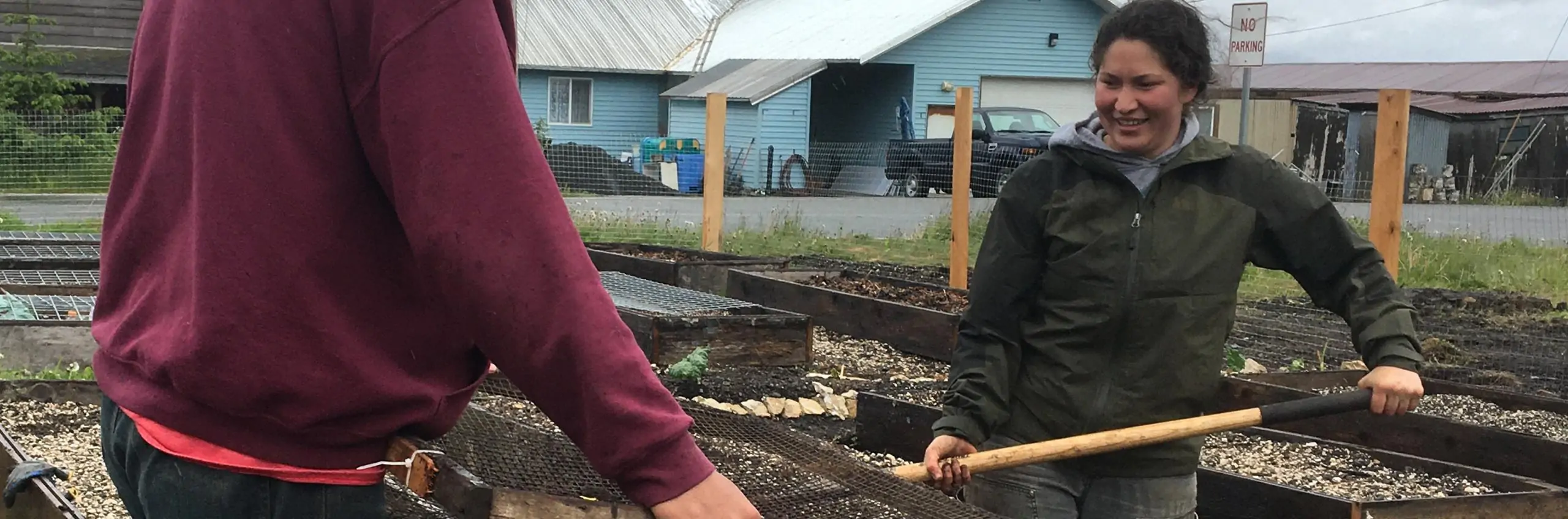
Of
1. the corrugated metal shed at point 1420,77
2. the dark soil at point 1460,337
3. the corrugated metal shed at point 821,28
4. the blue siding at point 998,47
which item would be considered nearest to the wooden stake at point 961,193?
the dark soil at point 1460,337

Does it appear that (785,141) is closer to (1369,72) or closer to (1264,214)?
(1369,72)

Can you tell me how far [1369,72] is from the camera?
41.4 m

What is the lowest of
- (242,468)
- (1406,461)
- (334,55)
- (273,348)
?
(1406,461)

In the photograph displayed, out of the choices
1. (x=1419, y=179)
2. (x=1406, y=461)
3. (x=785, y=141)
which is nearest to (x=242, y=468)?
(x=1406, y=461)

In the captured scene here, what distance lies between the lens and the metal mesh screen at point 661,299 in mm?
7580

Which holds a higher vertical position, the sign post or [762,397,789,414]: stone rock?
the sign post

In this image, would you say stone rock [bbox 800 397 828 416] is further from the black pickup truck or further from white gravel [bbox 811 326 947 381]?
the black pickup truck

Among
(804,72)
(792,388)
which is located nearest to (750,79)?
(804,72)

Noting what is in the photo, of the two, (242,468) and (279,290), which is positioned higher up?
(279,290)

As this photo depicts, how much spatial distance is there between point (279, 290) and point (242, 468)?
0.20 metres

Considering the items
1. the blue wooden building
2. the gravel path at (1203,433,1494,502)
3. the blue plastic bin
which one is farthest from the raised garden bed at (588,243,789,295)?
the blue wooden building

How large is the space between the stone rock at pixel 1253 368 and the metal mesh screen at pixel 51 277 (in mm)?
6039

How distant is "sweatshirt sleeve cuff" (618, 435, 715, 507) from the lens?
4.79 ft

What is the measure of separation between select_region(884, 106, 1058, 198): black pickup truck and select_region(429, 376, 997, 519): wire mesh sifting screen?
18.2 meters
